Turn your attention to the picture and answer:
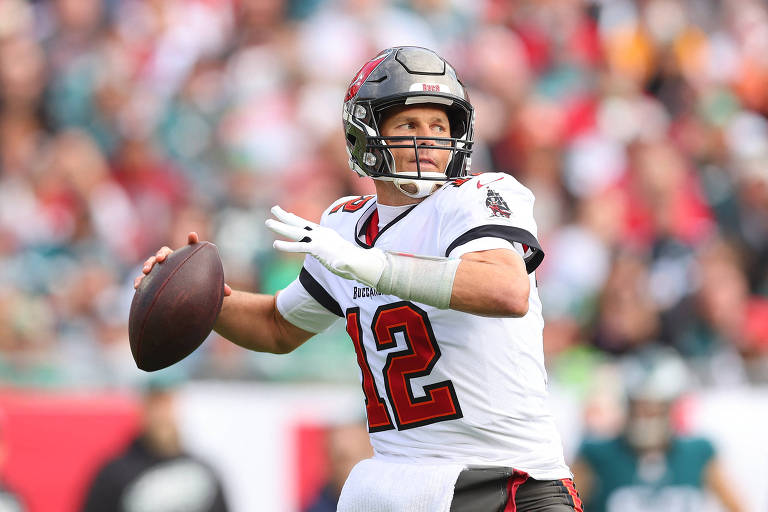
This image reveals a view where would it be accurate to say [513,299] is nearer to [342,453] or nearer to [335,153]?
[342,453]

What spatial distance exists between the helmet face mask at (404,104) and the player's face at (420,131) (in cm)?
1

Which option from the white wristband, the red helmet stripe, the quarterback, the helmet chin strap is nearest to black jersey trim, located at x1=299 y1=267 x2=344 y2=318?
the quarterback

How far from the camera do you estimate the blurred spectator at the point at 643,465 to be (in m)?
6.84

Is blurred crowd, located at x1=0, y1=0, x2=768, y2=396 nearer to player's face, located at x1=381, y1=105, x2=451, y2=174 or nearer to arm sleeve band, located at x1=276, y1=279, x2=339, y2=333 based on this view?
arm sleeve band, located at x1=276, y1=279, x2=339, y2=333

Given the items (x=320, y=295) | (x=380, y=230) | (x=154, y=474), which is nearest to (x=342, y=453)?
(x=154, y=474)

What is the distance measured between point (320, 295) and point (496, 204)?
2.92 feet

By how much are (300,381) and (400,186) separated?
10.7 feet

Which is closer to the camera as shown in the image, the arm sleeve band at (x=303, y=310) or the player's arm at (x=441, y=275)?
the player's arm at (x=441, y=275)

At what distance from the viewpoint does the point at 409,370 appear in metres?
3.62

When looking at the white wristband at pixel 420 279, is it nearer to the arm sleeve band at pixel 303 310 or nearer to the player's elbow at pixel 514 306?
the player's elbow at pixel 514 306

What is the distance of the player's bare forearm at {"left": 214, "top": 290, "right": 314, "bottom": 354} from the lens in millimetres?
4270

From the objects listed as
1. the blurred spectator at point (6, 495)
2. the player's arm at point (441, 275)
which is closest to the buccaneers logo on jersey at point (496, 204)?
the player's arm at point (441, 275)

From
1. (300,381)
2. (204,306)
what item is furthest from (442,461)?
(300,381)

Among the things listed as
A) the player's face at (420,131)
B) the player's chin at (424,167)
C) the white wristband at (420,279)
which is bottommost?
the white wristband at (420,279)
